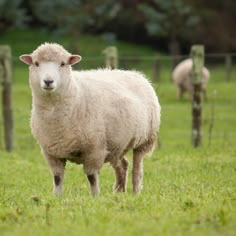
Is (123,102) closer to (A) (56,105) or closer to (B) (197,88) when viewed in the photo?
(A) (56,105)

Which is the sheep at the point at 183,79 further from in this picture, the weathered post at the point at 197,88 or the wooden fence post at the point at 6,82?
the wooden fence post at the point at 6,82

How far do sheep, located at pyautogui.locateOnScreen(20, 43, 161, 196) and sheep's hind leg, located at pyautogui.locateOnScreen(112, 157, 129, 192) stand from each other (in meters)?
0.63

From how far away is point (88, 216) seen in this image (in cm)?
630

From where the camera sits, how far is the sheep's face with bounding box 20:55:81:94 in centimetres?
816

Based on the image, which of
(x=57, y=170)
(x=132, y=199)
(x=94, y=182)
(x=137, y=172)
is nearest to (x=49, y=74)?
(x=57, y=170)

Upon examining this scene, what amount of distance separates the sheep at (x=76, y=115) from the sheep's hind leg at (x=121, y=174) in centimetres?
63

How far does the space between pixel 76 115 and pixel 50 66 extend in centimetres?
65

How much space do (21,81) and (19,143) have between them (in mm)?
17478

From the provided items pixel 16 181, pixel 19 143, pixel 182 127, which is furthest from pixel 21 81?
pixel 16 181

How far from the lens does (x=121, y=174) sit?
33.1ft

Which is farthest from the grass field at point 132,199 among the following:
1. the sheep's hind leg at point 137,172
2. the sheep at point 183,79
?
the sheep at point 183,79

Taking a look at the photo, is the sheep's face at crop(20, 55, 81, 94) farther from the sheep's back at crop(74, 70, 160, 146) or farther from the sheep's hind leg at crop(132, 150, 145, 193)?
the sheep's hind leg at crop(132, 150, 145, 193)

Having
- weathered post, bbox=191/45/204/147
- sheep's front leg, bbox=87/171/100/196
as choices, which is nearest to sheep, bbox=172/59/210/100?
weathered post, bbox=191/45/204/147

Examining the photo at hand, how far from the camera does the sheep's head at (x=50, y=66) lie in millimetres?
8261
